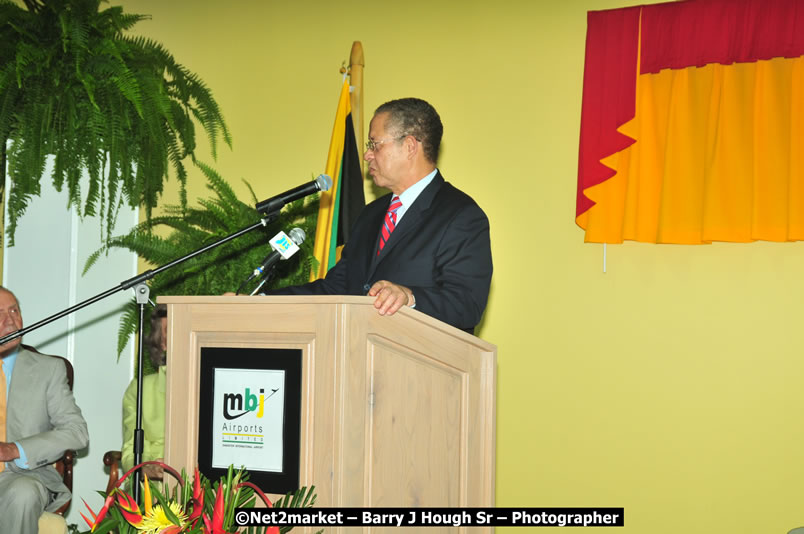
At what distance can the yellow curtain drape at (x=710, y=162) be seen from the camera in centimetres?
345

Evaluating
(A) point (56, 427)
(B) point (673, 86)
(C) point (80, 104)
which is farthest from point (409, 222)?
(C) point (80, 104)

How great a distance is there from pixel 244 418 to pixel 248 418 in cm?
1

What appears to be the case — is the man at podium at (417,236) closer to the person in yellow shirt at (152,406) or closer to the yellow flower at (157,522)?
the yellow flower at (157,522)

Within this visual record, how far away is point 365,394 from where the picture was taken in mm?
1718

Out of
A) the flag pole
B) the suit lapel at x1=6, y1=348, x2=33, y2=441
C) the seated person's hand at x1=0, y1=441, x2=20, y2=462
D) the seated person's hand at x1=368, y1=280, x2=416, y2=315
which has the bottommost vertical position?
the seated person's hand at x1=0, y1=441, x2=20, y2=462

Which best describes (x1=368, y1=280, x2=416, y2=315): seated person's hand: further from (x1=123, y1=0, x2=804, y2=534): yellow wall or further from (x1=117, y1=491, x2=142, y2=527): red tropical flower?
(x1=123, y1=0, x2=804, y2=534): yellow wall

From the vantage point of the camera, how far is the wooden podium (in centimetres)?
168

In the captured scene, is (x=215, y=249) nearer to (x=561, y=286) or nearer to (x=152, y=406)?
(x=152, y=406)

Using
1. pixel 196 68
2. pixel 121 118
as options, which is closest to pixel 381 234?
pixel 121 118

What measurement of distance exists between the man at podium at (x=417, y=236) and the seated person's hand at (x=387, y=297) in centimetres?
3

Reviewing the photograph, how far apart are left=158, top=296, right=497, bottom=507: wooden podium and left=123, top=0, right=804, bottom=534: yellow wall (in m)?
1.90

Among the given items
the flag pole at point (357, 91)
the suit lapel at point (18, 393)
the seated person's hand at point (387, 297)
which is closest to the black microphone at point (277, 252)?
the seated person's hand at point (387, 297)

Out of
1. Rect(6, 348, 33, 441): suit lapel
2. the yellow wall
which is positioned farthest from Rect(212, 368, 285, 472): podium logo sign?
the yellow wall

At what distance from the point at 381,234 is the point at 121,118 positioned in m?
1.91
